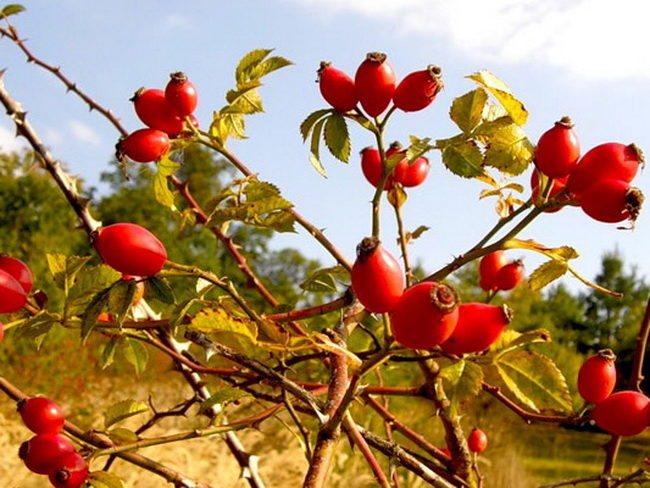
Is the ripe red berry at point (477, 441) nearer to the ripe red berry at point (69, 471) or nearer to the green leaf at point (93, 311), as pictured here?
the ripe red berry at point (69, 471)

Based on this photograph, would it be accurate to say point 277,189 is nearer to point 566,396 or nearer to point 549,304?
point 566,396

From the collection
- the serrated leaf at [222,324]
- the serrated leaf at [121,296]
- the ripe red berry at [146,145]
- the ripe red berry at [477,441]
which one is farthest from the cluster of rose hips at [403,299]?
the ripe red berry at [477,441]

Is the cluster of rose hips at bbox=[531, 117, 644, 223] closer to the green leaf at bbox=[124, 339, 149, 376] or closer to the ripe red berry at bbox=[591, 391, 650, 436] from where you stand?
the ripe red berry at bbox=[591, 391, 650, 436]

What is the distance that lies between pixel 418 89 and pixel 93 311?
37 centimetres

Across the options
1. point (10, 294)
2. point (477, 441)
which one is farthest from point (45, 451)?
point (477, 441)

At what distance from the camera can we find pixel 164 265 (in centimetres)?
69

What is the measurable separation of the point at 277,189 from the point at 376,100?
0.13m

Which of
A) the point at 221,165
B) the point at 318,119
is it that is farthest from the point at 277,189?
the point at 221,165

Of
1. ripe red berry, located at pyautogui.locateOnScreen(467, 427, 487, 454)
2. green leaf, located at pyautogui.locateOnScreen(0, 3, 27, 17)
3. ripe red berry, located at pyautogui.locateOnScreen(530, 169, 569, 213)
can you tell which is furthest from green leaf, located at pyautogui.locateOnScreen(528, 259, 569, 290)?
green leaf, located at pyautogui.locateOnScreen(0, 3, 27, 17)

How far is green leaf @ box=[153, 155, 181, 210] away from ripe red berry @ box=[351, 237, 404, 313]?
32 cm

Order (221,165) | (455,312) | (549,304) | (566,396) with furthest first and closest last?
(221,165) → (549,304) → (566,396) → (455,312)

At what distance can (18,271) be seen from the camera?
2.51ft

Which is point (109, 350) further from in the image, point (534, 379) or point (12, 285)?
point (534, 379)

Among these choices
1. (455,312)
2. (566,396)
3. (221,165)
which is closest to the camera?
(455,312)
